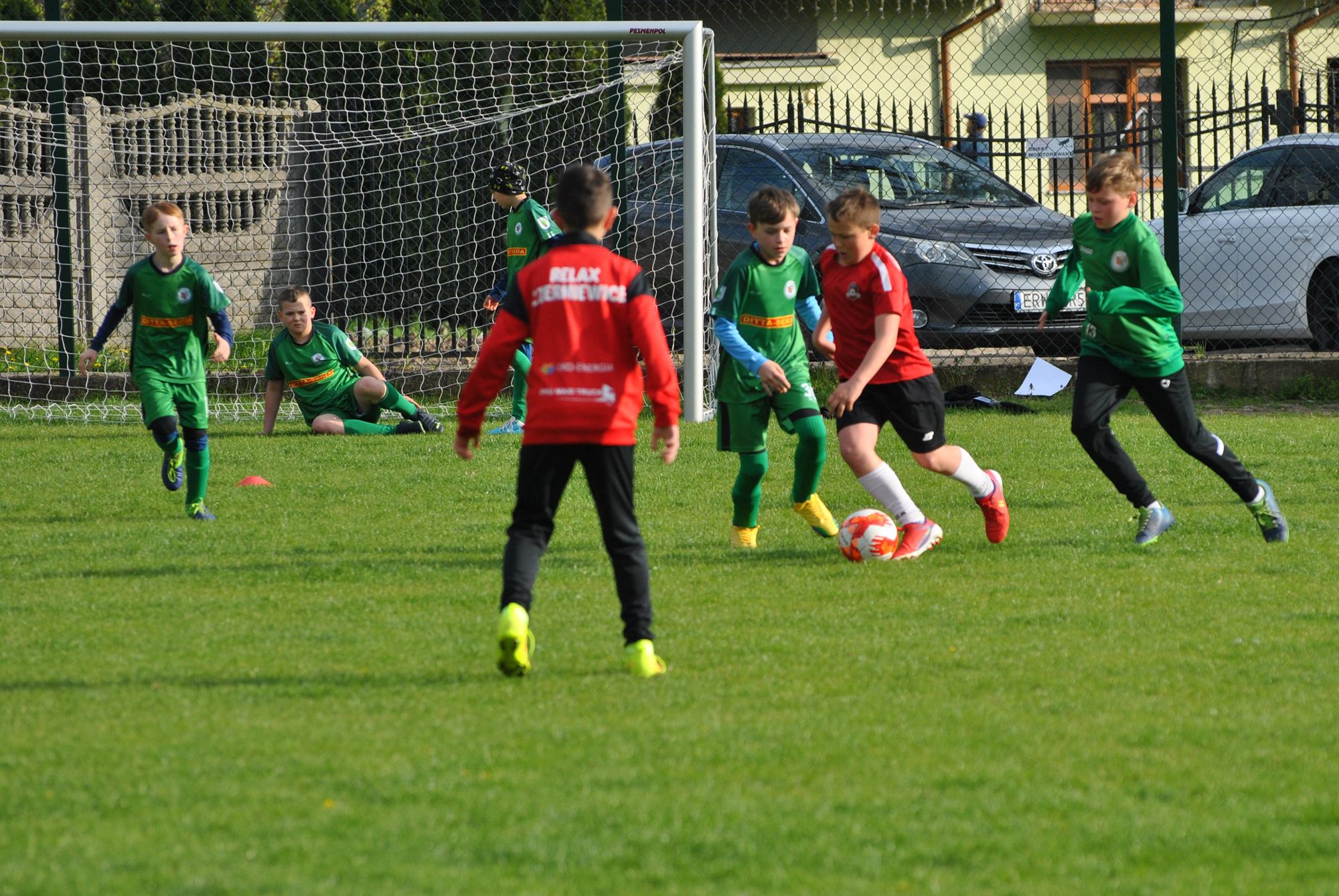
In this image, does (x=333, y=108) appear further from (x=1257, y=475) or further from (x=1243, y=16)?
(x=1243, y=16)

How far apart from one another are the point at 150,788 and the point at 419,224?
975 centimetres

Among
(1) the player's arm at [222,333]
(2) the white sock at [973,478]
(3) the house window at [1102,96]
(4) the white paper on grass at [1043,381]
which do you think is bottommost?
(2) the white sock at [973,478]

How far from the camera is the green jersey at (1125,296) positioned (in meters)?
6.62

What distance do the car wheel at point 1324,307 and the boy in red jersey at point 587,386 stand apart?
8588mm

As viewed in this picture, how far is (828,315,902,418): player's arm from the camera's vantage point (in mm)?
6340

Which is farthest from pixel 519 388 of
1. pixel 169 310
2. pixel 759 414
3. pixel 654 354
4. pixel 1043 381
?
pixel 654 354

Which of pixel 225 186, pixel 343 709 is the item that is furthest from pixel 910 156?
pixel 343 709

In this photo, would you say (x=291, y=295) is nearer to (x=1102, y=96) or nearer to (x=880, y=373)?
(x=880, y=373)

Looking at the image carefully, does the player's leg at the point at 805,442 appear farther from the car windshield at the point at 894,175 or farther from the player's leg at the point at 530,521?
the car windshield at the point at 894,175

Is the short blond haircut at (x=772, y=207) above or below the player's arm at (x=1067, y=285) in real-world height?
above

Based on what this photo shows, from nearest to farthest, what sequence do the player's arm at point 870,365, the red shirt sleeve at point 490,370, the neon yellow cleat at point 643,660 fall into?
the neon yellow cleat at point 643,660 → the red shirt sleeve at point 490,370 → the player's arm at point 870,365

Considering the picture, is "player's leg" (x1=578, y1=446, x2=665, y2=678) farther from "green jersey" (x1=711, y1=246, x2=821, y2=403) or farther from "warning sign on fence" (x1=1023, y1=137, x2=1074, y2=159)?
"warning sign on fence" (x1=1023, y1=137, x2=1074, y2=159)

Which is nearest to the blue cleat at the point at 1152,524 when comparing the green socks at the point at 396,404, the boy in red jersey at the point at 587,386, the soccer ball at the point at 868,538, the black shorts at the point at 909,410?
the black shorts at the point at 909,410

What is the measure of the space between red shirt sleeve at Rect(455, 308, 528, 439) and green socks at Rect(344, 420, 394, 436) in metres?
6.12
